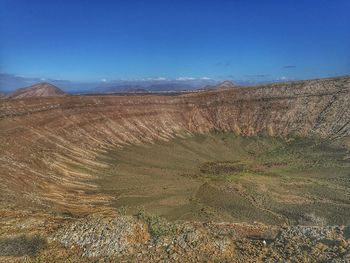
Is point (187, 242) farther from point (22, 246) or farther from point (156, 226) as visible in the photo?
point (22, 246)

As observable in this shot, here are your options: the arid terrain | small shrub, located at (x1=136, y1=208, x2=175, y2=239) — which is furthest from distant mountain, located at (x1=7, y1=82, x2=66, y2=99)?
small shrub, located at (x1=136, y1=208, x2=175, y2=239)

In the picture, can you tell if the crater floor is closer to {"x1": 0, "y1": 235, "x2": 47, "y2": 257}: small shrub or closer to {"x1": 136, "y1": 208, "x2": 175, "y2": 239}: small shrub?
{"x1": 136, "y1": 208, "x2": 175, "y2": 239}: small shrub

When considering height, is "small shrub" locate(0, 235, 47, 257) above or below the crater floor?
above

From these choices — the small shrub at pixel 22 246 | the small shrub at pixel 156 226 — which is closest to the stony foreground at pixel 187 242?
the small shrub at pixel 156 226

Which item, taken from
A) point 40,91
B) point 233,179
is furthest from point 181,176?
point 40,91

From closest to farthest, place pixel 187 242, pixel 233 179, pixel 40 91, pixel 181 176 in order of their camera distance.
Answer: pixel 187 242
pixel 233 179
pixel 181 176
pixel 40 91

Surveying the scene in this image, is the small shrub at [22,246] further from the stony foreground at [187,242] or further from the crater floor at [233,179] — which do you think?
the crater floor at [233,179]

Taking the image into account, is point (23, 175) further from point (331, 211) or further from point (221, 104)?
point (221, 104)

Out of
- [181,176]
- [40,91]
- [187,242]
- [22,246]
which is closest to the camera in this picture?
[187,242]
